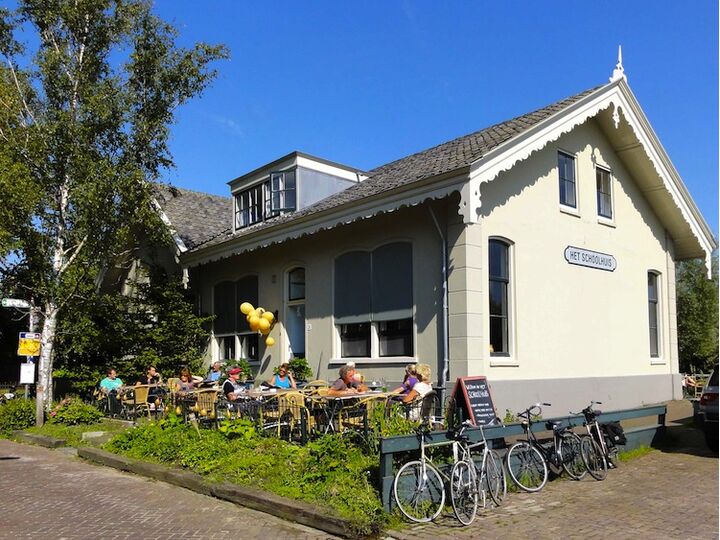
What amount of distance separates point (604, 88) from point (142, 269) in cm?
1335

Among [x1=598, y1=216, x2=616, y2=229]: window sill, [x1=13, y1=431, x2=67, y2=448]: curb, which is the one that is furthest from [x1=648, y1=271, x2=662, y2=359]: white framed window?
[x1=13, y1=431, x2=67, y2=448]: curb

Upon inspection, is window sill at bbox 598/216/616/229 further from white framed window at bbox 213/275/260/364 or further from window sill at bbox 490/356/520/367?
white framed window at bbox 213/275/260/364

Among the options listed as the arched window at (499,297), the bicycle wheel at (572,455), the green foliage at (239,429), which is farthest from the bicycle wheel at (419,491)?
the arched window at (499,297)

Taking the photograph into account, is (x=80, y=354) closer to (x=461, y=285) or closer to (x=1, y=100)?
(x=1, y=100)

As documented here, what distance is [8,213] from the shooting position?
13758mm

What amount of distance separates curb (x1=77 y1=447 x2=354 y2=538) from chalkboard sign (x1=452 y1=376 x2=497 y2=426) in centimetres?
274

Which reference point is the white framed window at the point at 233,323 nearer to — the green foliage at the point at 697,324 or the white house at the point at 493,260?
the white house at the point at 493,260

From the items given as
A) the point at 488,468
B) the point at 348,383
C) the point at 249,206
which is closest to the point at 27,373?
the point at 249,206

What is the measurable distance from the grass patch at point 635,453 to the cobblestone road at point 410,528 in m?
0.16

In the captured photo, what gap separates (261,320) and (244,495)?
849 centimetres

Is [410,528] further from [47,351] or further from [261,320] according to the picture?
[47,351]

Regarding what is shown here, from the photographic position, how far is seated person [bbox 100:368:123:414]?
49.3ft

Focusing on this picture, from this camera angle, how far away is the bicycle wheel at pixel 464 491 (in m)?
6.89

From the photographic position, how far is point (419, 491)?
704 centimetres
